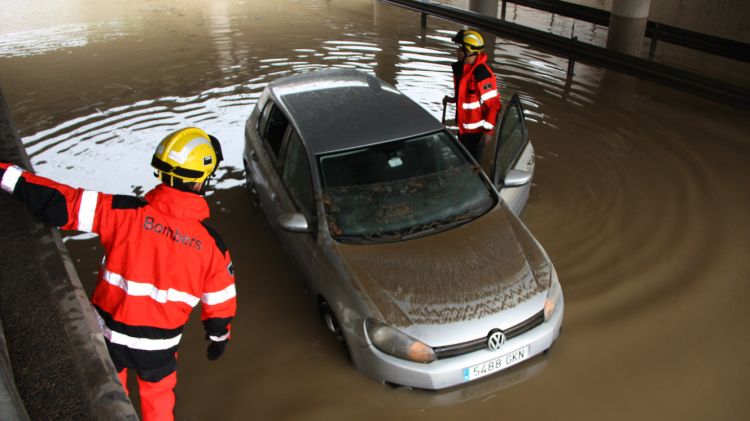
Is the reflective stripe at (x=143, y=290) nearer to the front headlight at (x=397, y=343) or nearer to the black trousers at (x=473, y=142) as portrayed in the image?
the front headlight at (x=397, y=343)

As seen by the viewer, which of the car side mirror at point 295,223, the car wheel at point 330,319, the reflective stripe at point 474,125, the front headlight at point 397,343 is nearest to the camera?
the front headlight at point 397,343

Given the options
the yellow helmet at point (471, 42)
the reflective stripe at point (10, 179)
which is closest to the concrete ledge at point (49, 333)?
the reflective stripe at point (10, 179)

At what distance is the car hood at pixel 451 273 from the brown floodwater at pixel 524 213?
2.05 feet

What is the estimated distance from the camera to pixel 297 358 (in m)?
4.72

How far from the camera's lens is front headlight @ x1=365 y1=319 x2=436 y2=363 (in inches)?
157

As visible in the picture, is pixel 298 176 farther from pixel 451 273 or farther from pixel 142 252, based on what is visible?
pixel 142 252

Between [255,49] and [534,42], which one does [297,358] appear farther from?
[255,49]

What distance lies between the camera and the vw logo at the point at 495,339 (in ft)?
13.3

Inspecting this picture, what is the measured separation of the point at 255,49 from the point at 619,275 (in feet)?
32.2

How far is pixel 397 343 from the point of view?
13.2ft

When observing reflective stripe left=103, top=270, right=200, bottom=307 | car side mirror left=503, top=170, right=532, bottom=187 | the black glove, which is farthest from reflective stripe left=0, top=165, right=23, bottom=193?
car side mirror left=503, top=170, right=532, bottom=187

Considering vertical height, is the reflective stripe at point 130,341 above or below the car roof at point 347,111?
below

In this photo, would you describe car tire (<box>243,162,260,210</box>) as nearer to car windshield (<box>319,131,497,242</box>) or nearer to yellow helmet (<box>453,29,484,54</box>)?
car windshield (<box>319,131,497,242</box>)

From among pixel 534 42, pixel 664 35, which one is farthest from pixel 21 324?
pixel 664 35
